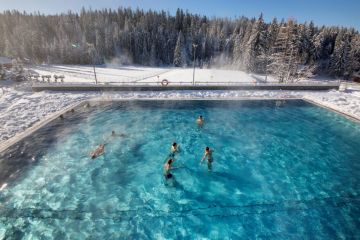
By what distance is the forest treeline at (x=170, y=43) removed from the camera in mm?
55375

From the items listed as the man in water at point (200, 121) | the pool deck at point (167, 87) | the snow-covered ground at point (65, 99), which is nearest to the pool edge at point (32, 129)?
the snow-covered ground at point (65, 99)

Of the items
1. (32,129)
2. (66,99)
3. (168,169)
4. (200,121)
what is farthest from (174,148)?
(66,99)

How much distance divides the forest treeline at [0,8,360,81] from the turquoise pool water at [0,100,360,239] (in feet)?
107

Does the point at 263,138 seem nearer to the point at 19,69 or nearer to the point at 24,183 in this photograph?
the point at 24,183

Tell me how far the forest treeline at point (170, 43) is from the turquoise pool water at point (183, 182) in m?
32.7

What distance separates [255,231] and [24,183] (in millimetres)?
12442

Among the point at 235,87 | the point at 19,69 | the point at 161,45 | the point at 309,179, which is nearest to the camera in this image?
the point at 309,179

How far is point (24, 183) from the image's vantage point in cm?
1220

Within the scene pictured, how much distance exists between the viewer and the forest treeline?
55.4 m

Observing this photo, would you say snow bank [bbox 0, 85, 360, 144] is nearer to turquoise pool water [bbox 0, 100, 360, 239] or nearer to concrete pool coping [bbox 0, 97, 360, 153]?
concrete pool coping [bbox 0, 97, 360, 153]

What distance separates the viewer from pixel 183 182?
12906 millimetres

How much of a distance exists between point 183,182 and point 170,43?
77.5m

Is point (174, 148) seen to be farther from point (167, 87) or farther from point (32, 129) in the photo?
point (167, 87)

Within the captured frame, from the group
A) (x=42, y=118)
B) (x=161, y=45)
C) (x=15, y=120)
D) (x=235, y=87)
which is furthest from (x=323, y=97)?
(x=161, y=45)
